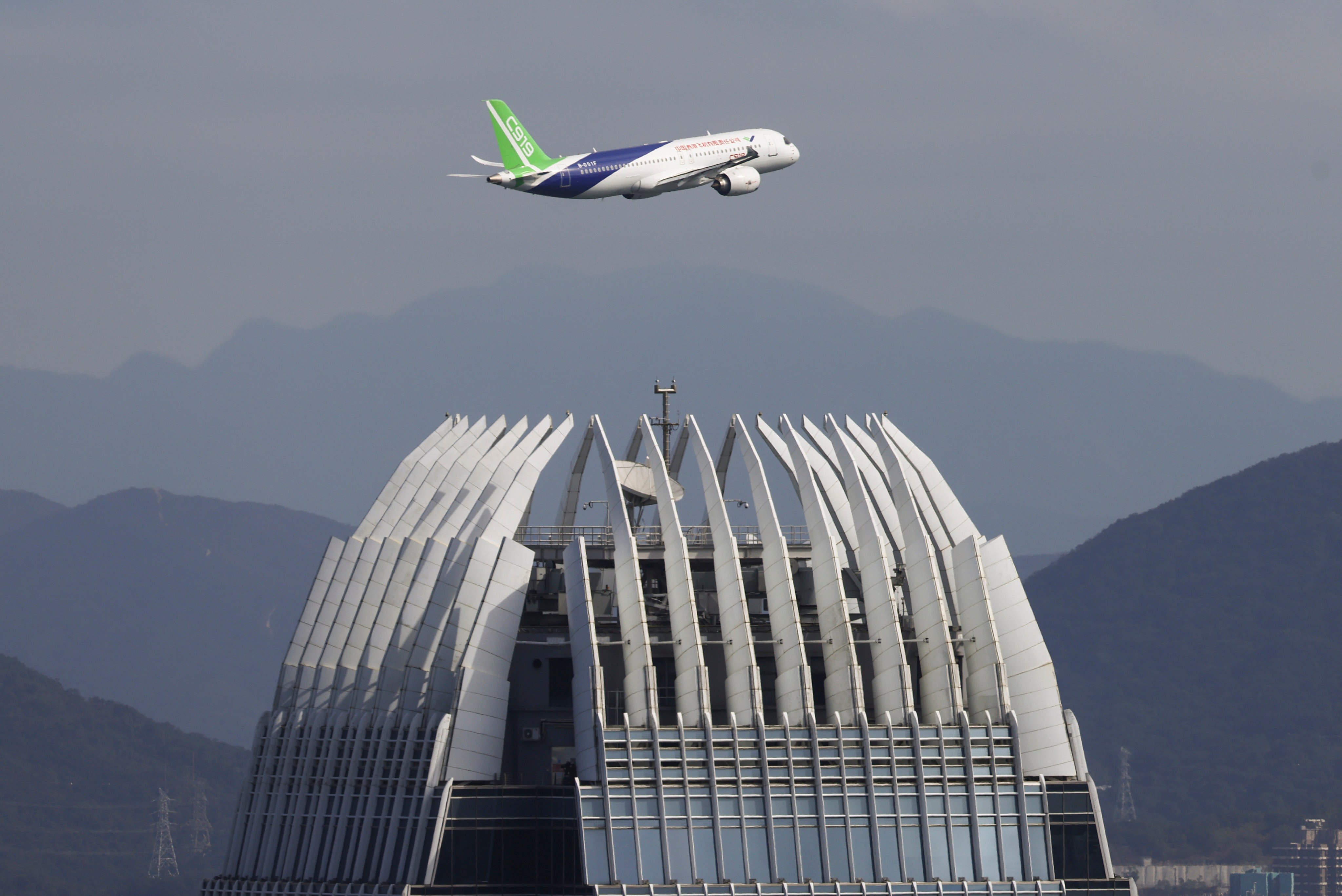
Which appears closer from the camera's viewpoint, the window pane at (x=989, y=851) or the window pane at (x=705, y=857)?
the window pane at (x=705, y=857)

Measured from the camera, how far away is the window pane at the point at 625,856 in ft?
289

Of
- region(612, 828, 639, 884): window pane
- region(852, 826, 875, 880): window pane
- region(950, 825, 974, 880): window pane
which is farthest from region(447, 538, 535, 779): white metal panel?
region(950, 825, 974, 880): window pane

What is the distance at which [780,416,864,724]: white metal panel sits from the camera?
92750mm

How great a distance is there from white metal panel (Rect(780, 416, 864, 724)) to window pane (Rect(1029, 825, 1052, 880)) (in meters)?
9.44

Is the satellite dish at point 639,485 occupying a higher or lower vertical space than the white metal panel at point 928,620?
higher

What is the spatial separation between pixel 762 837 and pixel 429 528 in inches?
1072

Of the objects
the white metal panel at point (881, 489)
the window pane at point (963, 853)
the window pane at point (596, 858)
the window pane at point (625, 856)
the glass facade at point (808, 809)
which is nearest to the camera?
the window pane at point (596, 858)

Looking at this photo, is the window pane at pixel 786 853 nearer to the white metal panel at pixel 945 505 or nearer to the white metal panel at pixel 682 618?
the white metal panel at pixel 682 618

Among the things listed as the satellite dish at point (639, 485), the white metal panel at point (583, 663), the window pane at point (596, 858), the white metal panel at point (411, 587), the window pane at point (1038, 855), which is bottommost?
the window pane at point (596, 858)

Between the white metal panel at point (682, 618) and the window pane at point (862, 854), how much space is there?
26.2ft

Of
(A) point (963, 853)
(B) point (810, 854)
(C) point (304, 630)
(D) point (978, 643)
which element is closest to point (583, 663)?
(B) point (810, 854)

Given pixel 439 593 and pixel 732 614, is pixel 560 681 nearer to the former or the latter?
pixel 439 593

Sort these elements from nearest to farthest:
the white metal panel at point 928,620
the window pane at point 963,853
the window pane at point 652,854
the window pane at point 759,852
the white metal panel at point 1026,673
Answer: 1. the window pane at point 652,854
2. the window pane at point 759,852
3. the window pane at point 963,853
4. the white metal panel at point 928,620
5. the white metal panel at point 1026,673

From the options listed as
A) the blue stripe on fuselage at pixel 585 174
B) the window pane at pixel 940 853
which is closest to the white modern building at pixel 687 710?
the window pane at pixel 940 853
